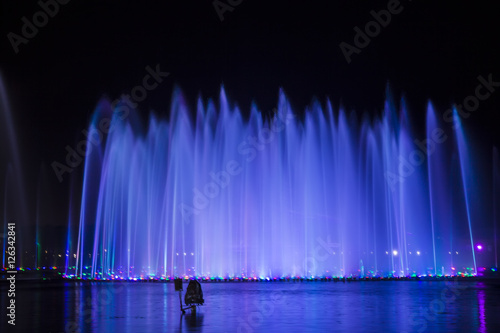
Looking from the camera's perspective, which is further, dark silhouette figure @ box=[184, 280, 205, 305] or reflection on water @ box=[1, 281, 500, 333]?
dark silhouette figure @ box=[184, 280, 205, 305]

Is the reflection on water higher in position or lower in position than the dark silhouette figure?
lower

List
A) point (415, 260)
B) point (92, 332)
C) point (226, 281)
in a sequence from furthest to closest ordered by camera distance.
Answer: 1. point (415, 260)
2. point (226, 281)
3. point (92, 332)

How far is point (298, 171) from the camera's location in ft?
129

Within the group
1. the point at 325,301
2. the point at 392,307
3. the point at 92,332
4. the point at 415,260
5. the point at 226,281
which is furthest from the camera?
the point at 415,260

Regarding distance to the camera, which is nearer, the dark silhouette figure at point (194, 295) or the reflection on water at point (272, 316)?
the reflection on water at point (272, 316)

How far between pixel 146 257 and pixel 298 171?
1293cm

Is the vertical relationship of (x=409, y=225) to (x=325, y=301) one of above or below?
above

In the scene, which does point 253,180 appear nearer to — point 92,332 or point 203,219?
point 203,219

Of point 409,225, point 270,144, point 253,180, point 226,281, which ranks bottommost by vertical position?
point 226,281

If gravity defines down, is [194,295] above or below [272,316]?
above

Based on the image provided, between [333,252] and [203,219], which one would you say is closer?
[203,219]

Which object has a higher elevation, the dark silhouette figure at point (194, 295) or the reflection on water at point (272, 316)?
the dark silhouette figure at point (194, 295)

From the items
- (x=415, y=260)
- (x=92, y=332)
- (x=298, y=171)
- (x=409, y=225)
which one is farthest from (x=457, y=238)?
(x=92, y=332)

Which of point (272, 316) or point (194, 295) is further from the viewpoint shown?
point (194, 295)
